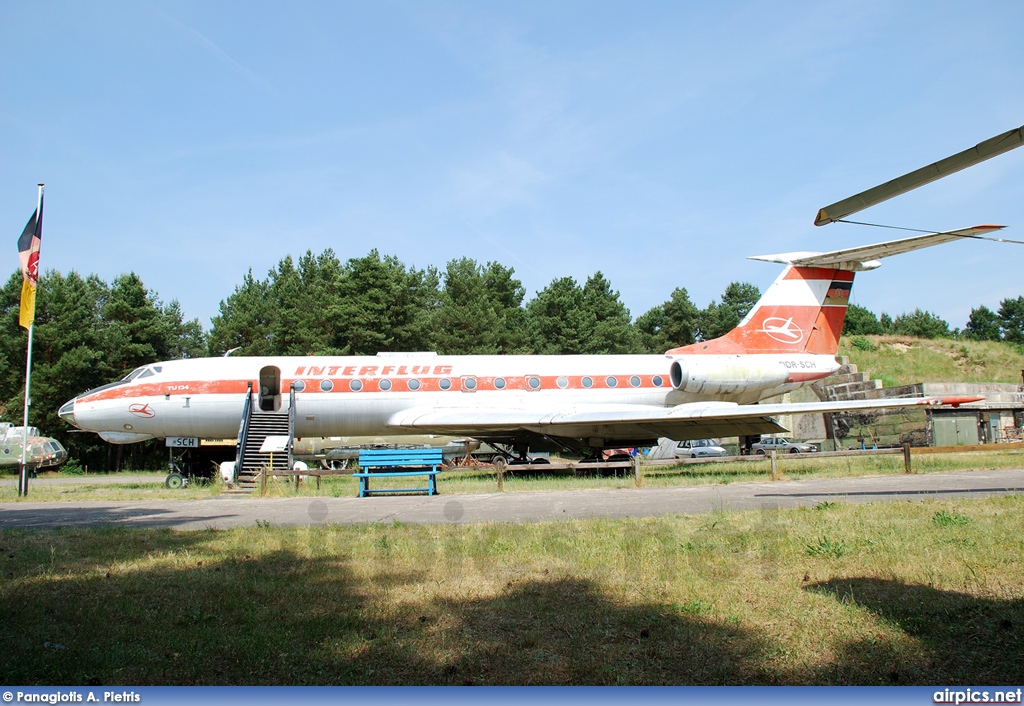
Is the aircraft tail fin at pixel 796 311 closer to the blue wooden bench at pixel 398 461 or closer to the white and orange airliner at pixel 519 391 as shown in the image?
the white and orange airliner at pixel 519 391

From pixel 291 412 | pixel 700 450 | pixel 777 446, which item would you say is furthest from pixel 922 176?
pixel 777 446

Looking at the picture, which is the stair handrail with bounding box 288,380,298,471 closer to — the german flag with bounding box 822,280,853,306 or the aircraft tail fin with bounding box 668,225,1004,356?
the aircraft tail fin with bounding box 668,225,1004,356

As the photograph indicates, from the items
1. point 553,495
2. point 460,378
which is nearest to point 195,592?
point 553,495

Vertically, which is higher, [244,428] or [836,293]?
[836,293]

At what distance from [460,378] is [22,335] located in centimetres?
3393

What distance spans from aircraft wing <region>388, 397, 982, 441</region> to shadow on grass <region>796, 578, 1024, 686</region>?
46.3 feet

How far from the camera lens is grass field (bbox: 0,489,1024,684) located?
422 cm

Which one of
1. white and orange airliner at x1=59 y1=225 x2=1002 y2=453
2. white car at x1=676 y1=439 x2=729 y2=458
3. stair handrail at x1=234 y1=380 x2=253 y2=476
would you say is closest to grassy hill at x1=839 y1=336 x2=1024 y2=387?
white car at x1=676 y1=439 x2=729 y2=458

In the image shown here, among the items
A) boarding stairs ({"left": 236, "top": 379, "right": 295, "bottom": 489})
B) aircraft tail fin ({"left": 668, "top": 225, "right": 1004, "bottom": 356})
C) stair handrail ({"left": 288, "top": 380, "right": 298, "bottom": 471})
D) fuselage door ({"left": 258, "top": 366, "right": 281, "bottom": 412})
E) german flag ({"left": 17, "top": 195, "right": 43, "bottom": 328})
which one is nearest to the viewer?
german flag ({"left": 17, "top": 195, "right": 43, "bottom": 328})

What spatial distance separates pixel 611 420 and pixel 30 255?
1570 centimetres

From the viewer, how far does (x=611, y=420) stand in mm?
19906

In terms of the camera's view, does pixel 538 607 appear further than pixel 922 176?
No

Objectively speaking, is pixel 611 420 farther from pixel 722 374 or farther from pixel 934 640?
pixel 934 640

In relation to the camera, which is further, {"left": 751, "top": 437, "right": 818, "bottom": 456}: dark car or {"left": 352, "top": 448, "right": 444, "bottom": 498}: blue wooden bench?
{"left": 751, "top": 437, "right": 818, "bottom": 456}: dark car
